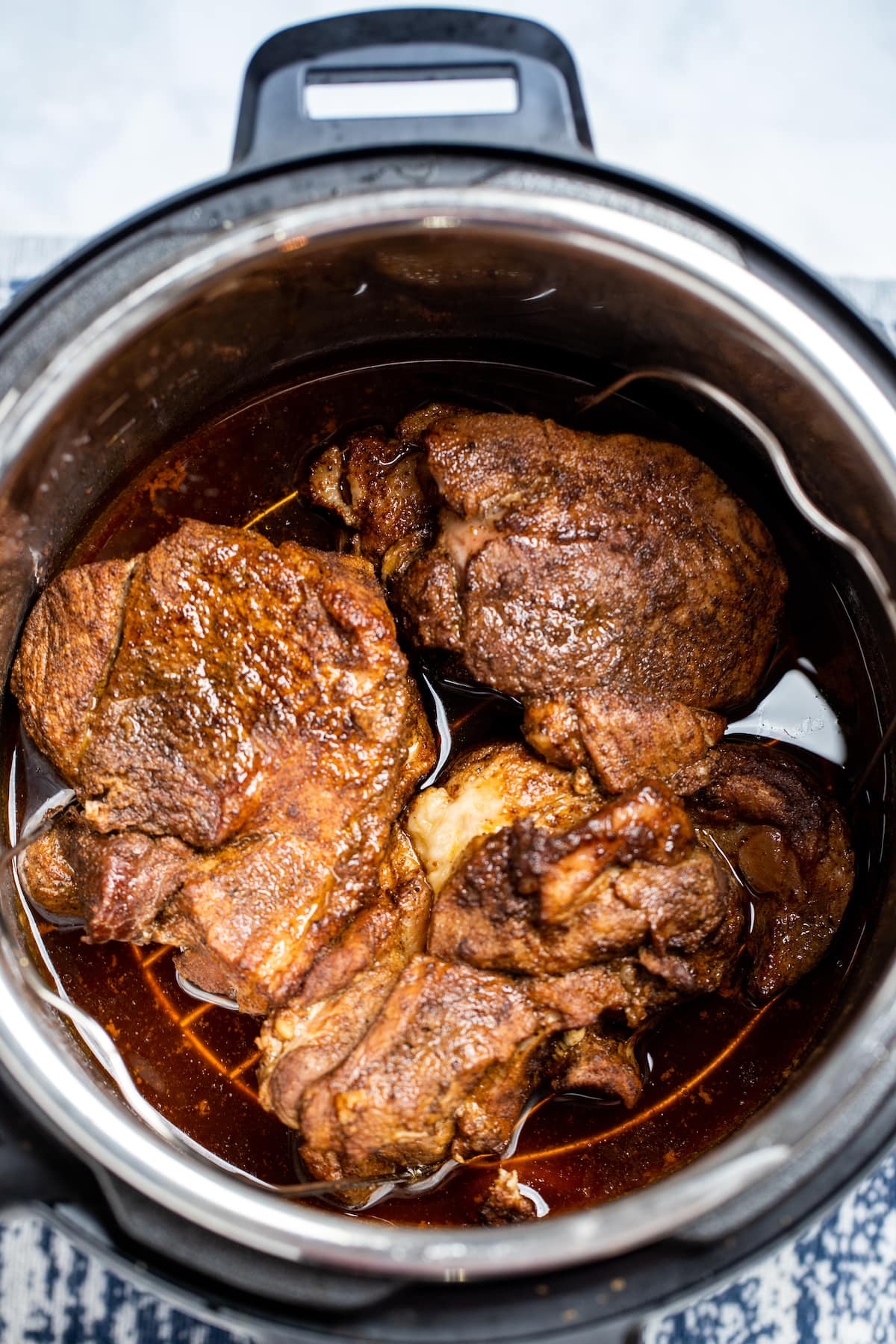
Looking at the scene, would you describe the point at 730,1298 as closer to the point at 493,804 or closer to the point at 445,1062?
the point at 445,1062

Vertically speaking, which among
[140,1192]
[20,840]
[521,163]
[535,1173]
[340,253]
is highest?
[340,253]

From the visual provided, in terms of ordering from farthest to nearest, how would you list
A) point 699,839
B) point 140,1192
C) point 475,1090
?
point 699,839
point 475,1090
point 140,1192

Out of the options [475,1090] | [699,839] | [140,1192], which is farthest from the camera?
[699,839]

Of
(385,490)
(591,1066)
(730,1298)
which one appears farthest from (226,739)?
(730,1298)

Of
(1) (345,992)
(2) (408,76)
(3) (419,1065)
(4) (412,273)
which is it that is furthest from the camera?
(4) (412,273)

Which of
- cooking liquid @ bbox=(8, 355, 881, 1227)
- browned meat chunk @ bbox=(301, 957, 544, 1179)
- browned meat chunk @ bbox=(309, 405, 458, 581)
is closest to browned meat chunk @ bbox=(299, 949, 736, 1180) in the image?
browned meat chunk @ bbox=(301, 957, 544, 1179)

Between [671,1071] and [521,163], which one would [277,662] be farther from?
[671,1071]

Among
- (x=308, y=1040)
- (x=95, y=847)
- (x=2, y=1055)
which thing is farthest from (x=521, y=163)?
(x=2, y=1055)
